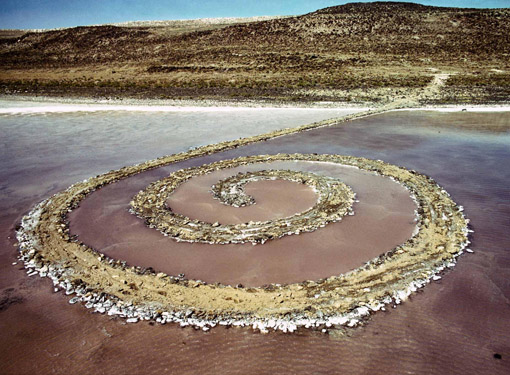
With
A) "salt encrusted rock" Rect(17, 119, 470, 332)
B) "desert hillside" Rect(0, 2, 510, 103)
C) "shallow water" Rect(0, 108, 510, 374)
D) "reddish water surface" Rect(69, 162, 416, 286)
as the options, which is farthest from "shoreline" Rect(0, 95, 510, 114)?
"salt encrusted rock" Rect(17, 119, 470, 332)

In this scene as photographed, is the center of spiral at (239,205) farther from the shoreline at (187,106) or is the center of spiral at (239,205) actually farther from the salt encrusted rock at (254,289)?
the shoreline at (187,106)

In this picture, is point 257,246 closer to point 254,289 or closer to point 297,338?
point 254,289

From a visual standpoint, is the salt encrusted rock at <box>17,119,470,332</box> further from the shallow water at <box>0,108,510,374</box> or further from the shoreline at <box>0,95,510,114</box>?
the shoreline at <box>0,95,510,114</box>

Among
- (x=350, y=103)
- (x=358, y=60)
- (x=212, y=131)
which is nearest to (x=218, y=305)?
(x=212, y=131)

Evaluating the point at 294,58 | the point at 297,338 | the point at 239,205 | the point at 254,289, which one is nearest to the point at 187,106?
the point at 239,205

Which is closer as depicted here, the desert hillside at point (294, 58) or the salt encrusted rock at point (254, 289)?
the salt encrusted rock at point (254, 289)

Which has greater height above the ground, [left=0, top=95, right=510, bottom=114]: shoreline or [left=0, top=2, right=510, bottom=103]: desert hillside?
[left=0, top=2, right=510, bottom=103]: desert hillside

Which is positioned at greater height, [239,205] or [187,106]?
[187,106]

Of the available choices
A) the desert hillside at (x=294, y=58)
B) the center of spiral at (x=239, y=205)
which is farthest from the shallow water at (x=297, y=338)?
the desert hillside at (x=294, y=58)

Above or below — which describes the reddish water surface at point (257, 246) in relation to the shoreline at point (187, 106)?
below
